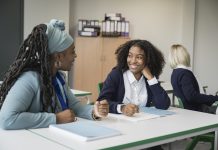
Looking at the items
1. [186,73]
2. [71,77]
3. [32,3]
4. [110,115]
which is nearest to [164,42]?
[71,77]

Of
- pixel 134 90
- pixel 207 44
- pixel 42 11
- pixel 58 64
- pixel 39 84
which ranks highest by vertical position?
pixel 42 11

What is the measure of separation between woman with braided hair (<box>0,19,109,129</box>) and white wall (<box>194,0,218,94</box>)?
20.6ft

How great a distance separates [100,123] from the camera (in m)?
1.93

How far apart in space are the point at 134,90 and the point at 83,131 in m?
1.04

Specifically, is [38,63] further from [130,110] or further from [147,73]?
[147,73]

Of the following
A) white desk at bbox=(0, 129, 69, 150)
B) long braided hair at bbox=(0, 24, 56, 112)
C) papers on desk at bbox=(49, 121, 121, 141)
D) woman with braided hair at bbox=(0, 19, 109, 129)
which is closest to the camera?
white desk at bbox=(0, 129, 69, 150)

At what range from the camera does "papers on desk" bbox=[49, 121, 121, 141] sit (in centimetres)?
154

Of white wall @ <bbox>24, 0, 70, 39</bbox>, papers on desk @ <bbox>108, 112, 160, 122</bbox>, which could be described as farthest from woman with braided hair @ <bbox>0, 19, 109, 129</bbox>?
white wall @ <bbox>24, 0, 70, 39</bbox>

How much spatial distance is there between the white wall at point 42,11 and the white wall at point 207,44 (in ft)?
11.5

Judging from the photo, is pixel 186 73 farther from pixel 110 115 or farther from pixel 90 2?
pixel 90 2

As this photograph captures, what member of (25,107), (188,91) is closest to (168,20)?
(188,91)

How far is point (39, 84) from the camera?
70.2 inches

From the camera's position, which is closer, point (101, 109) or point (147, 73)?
point (101, 109)

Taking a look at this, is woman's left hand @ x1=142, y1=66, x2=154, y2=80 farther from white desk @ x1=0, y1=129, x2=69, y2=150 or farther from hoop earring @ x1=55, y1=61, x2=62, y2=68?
white desk @ x1=0, y1=129, x2=69, y2=150
